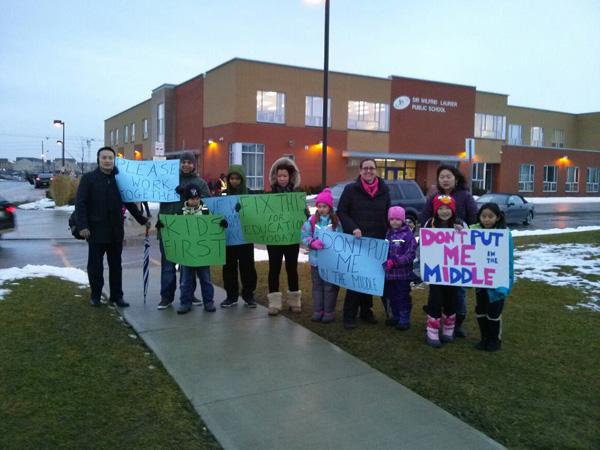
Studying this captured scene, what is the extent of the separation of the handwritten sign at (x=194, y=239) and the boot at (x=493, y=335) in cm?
312

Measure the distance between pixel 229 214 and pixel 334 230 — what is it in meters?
1.44

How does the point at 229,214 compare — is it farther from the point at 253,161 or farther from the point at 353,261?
the point at 253,161

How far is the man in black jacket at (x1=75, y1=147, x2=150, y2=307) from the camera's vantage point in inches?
247

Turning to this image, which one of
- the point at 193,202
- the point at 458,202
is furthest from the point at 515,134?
the point at 193,202

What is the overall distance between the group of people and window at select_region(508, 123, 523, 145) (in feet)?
171

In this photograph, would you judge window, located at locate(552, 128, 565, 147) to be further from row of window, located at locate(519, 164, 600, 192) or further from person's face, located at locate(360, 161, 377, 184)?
person's face, located at locate(360, 161, 377, 184)

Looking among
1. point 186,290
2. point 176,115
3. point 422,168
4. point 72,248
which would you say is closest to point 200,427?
point 186,290

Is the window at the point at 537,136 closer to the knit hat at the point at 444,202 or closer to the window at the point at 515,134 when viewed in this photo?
the window at the point at 515,134

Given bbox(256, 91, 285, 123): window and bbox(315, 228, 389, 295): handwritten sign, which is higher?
bbox(256, 91, 285, 123): window

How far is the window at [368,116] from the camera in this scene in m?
37.1

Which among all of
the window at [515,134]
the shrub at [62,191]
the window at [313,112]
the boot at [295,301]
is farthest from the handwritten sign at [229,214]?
the window at [515,134]

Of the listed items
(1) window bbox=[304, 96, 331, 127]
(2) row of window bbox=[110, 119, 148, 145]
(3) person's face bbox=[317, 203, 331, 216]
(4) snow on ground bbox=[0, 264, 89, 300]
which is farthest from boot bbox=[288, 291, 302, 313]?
(2) row of window bbox=[110, 119, 148, 145]

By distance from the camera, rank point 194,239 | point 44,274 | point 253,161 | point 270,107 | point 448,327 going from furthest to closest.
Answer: point 270,107, point 253,161, point 44,274, point 194,239, point 448,327

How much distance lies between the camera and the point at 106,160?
6.37 metres
